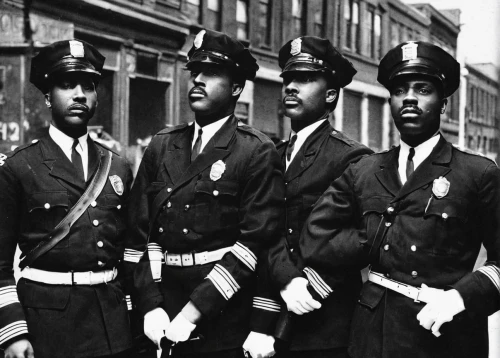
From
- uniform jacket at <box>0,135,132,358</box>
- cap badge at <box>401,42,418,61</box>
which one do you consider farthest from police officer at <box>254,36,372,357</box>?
uniform jacket at <box>0,135,132,358</box>

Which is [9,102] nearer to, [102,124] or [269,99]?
[102,124]

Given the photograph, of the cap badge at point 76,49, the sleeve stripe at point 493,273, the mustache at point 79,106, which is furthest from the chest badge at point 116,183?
the sleeve stripe at point 493,273

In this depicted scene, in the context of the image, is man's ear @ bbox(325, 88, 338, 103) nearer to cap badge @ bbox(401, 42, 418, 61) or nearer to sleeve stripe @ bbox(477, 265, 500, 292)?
cap badge @ bbox(401, 42, 418, 61)

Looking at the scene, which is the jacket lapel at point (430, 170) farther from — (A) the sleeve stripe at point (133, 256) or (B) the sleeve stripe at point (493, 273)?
(A) the sleeve stripe at point (133, 256)

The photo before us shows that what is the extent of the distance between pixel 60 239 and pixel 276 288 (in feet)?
3.69

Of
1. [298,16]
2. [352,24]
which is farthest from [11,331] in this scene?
[352,24]

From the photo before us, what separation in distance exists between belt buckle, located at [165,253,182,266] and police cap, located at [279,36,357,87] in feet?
4.33

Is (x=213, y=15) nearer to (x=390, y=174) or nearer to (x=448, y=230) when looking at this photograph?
(x=390, y=174)

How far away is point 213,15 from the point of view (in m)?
15.9

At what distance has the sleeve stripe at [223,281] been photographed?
3.14 meters

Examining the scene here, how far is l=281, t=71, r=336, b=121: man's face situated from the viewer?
148 inches

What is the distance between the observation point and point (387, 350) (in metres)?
2.94

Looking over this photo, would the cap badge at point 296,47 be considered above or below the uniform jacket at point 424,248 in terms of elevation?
above

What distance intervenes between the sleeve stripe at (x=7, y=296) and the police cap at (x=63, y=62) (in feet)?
3.70
